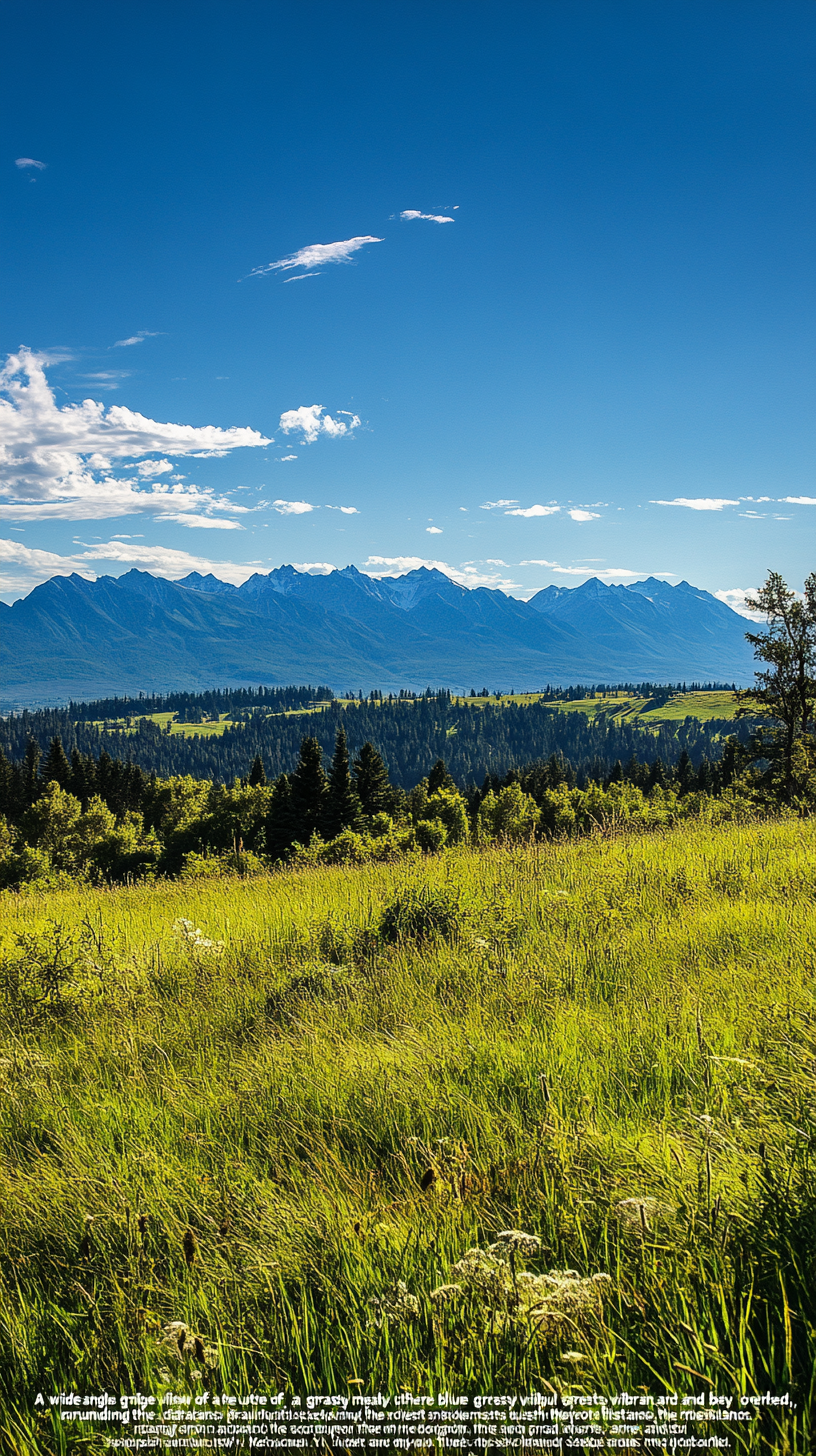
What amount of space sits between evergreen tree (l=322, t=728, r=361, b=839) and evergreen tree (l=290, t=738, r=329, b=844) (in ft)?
2.82

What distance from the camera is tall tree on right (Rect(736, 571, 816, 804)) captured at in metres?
27.0

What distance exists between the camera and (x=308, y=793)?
59625 mm

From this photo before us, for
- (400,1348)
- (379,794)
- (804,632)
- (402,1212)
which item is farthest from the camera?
(379,794)

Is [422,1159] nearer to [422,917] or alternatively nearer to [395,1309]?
[395,1309]

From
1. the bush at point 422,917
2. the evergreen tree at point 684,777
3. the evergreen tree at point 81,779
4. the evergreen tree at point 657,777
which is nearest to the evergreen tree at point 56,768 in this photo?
the evergreen tree at point 81,779

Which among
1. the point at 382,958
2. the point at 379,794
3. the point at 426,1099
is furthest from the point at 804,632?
the point at 379,794

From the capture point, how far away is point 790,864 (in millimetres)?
7668

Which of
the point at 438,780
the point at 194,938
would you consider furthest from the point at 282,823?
the point at 194,938

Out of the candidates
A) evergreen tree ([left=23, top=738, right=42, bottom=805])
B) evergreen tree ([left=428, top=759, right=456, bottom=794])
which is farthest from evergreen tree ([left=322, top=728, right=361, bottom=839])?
evergreen tree ([left=23, top=738, right=42, bottom=805])

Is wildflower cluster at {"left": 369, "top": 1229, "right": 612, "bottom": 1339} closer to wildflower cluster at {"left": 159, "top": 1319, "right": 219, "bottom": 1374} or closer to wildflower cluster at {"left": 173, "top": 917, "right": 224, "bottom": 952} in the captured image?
wildflower cluster at {"left": 159, "top": 1319, "right": 219, "bottom": 1374}

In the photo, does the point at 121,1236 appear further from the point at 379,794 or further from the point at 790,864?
the point at 379,794

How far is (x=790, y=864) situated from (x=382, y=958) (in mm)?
4909

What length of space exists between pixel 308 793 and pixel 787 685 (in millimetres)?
40875

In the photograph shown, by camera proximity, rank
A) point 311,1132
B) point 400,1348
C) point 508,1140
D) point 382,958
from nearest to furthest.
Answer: point 400,1348 → point 508,1140 → point 311,1132 → point 382,958
